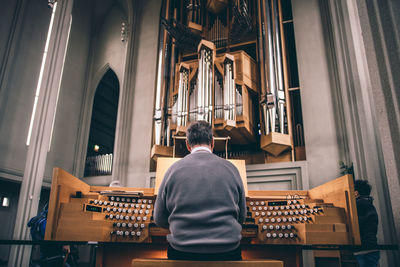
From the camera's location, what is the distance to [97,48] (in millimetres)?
8820

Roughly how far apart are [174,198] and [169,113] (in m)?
4.54

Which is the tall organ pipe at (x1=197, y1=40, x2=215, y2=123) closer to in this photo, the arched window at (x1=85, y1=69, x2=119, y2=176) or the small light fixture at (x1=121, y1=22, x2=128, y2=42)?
the small light fixture at (x1=121, y1=22, x2=128, y2=42)

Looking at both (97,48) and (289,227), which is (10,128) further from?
(289,227)

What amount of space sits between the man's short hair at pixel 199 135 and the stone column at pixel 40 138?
387 cm

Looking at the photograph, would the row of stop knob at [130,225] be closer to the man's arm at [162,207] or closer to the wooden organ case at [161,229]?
the wooden organ case at [161,229]

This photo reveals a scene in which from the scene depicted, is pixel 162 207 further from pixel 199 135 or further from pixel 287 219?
pixel 287 219

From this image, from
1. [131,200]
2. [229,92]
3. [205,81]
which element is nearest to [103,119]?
[205,81]

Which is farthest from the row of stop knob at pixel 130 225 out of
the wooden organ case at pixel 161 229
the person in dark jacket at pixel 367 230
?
the person in dark jacket at pixel 367 230

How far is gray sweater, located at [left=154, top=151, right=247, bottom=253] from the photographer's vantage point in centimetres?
152

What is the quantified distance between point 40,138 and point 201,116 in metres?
2.78

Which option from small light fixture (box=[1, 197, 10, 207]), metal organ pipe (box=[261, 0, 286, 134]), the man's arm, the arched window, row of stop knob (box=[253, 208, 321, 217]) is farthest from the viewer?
the arched window

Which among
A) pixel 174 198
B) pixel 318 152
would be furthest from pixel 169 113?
pixel 174 198

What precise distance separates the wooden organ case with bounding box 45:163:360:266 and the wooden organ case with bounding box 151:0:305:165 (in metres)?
2.41

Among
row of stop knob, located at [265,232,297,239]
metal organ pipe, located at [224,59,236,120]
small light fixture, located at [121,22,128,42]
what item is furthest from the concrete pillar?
small light fixture, located at [121,22,128,42]
